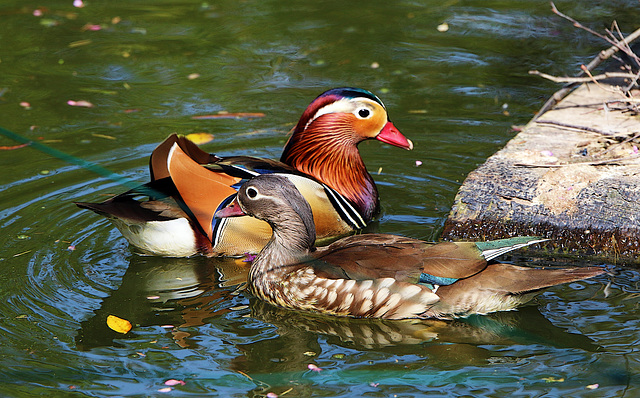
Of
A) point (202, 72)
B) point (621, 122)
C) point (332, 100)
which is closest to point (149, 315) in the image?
point (332, 100)

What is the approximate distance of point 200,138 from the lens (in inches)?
281

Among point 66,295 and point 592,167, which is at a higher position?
point 592,167

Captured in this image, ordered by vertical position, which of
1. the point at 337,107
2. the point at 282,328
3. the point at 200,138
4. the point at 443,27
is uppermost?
the point at 337,107

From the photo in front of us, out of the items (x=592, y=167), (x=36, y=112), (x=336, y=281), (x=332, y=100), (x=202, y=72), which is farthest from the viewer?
(x=202, y=72)

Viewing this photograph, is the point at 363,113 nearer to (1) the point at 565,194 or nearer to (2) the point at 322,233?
(2) the point at 322,233

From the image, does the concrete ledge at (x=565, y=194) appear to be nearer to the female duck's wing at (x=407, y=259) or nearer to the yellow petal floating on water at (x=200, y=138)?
the female duck's wing at (x=407, y=259)

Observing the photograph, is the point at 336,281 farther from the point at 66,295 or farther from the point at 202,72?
the point at 202,72

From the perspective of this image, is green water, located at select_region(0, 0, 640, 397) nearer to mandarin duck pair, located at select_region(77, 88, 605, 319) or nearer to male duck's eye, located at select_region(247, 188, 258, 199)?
mandarin duck pair, located at select_region(77, 88, 605, 319)

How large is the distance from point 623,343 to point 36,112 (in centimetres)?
559

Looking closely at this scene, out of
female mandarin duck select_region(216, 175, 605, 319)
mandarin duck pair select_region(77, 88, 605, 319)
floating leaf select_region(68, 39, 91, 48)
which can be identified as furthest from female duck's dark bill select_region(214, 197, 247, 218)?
floating leaf select_region(68, 39, 91, 48)

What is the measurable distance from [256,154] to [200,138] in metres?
0.58

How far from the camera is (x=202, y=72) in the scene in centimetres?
875

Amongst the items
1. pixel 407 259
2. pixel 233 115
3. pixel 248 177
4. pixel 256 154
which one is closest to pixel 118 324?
pixel 248 177

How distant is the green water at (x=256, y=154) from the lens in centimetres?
405
